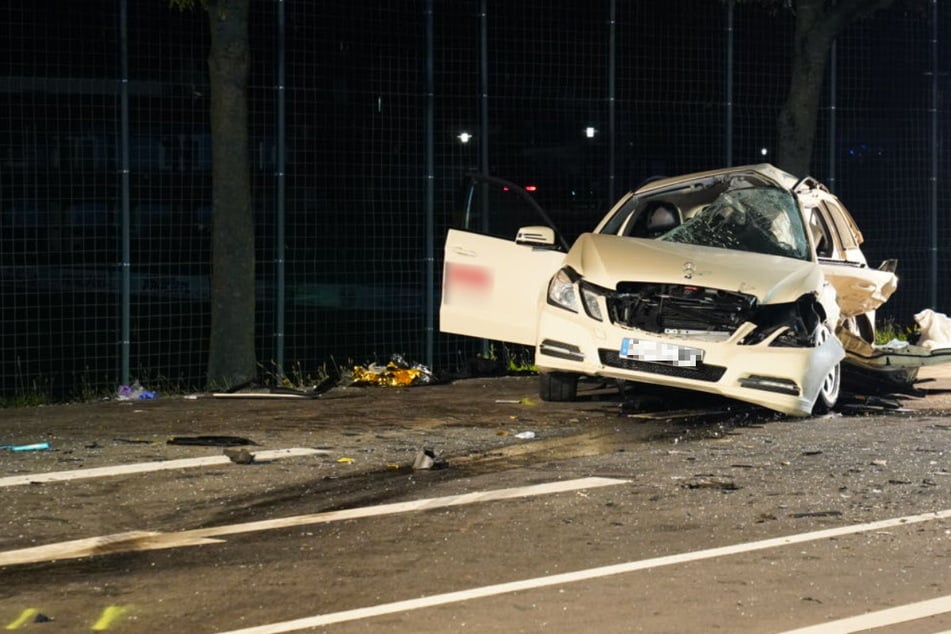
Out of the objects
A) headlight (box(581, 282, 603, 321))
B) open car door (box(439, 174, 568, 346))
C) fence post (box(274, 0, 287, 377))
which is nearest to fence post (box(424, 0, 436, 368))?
fence post (box(274, 0, 287, 377))

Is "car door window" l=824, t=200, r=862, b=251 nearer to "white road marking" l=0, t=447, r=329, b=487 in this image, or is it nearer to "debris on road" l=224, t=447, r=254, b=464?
Result: "white road marking" l=0, t=447, r=329, b=487

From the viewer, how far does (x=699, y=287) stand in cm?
1209

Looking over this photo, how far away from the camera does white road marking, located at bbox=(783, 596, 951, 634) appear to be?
6.32 m

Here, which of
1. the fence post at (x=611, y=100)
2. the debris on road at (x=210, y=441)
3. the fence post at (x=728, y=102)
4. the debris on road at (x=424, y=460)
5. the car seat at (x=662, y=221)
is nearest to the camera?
the debris on road at (x=424, y=460)

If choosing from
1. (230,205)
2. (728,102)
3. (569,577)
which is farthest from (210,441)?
(728,102)

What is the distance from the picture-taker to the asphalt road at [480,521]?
21.7 feet

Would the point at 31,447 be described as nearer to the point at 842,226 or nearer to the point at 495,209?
the point at 842,226

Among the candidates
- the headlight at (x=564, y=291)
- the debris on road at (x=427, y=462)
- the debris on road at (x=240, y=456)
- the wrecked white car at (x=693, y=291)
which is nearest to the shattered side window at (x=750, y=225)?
the wrecked white car at (x=693, y=291)

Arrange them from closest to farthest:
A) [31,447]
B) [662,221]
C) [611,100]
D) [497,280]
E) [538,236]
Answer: [31,447] < [538,236] < [497,280] < [662,221] < [611,100]

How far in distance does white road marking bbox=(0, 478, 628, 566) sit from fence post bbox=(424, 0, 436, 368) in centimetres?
720

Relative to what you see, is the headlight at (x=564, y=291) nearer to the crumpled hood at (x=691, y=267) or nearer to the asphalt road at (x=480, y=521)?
the crumpled hood at (x=691, y=267)

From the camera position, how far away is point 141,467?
10.3 meters

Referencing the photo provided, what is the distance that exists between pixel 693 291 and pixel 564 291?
1021 millimetres

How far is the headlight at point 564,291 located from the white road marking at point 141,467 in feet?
8.16
